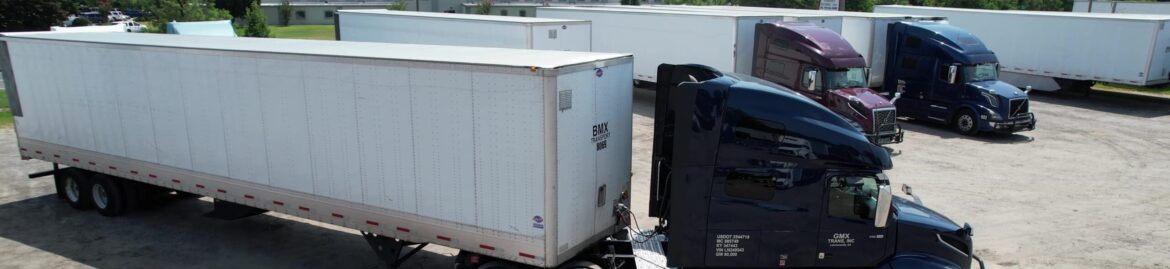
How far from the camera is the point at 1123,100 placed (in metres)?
29.4

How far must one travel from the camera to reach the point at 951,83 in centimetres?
2202

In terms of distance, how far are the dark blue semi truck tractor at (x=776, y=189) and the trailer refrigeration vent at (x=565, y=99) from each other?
1052 millimetres

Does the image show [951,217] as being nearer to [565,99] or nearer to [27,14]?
[565,99]

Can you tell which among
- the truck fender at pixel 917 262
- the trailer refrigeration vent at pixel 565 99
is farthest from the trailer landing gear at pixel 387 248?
the truck fender at pixel 917 262

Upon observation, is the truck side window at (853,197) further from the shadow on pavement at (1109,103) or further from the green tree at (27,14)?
the green tree at (27,14)

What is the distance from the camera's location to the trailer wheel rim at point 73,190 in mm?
12938

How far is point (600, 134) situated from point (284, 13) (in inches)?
2808

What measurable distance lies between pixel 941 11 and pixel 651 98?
564 inches

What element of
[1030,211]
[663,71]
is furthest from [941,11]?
[663,71]

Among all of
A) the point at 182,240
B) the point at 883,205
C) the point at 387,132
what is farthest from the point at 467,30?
the point at 883,205

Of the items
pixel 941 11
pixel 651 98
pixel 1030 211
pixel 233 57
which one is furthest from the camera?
pixel 941 11

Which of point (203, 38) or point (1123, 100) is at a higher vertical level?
point (203, 38)

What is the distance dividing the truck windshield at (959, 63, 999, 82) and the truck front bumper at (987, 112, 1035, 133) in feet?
4.96

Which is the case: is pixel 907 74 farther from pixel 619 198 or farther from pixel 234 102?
pixel 234 102
